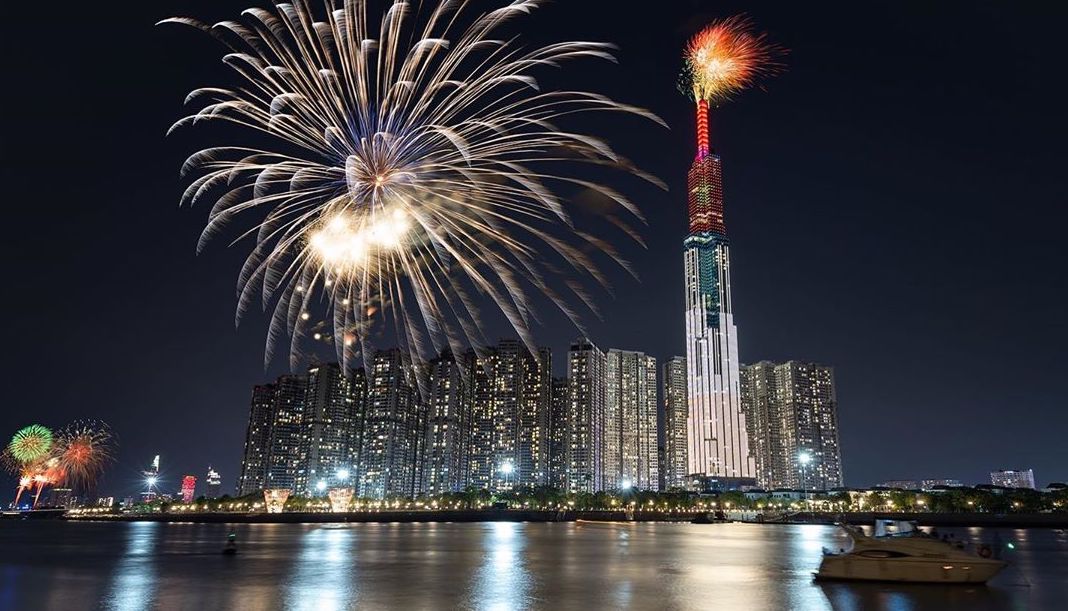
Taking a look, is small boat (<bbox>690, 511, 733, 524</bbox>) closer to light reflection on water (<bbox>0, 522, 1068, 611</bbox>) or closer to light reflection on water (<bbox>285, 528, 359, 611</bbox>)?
light reflection on water (<bbox>0, 522, 1068, 611</bbox>)

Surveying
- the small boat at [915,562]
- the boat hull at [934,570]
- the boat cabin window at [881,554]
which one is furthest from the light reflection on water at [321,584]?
the boat hull at [934,570]

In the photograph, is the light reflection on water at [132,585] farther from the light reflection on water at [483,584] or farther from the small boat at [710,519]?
the small boat at [710,519]

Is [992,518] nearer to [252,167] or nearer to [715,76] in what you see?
[715,76]

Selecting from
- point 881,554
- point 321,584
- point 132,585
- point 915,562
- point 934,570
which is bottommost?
point 132,585

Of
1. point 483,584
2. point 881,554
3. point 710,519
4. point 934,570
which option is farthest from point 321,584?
point 710,519

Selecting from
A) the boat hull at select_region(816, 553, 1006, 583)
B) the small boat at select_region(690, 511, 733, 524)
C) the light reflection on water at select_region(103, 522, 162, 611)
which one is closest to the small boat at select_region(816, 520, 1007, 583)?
the boat hull at select_region(816, 553, 1006, 583)

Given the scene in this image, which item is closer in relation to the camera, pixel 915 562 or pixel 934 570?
pixel 934 570

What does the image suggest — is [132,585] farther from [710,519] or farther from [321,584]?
[710,519]

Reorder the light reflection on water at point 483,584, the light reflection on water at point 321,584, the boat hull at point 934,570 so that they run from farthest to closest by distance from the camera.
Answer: the boat hull at point 934,570, the light reflection on water at point 483,584, the light reflection on water at point 321,584
